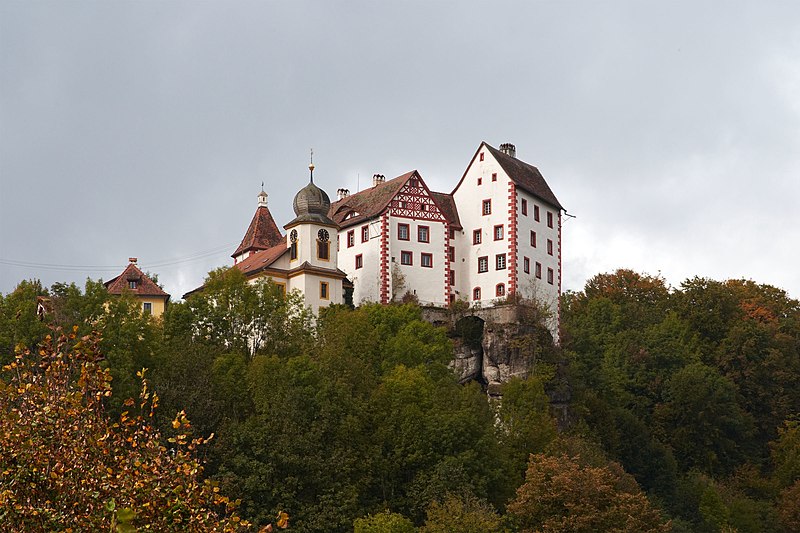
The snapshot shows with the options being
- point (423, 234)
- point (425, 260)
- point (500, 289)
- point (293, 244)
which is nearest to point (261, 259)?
point (293, 244)

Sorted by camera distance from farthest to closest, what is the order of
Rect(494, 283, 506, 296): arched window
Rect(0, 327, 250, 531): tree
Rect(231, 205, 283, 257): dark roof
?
1. Rect(231, 205, 283, 257): dark roof
2. Rect(494, 283, 506, 296): arched window
3. Rect(0, 327, 250, 531): tree

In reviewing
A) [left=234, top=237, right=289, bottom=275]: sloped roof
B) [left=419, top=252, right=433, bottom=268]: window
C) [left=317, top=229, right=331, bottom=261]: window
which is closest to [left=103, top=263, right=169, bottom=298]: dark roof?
[left=234, top=237, right=289, bottom=275]: sloped roof

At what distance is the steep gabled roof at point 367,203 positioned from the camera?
263 feet

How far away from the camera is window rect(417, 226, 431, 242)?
79.4 metres

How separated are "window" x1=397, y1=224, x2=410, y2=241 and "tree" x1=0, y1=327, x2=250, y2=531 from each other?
56.7 m

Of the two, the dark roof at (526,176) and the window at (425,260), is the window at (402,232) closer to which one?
the window at (425,260)

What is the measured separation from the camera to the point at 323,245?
78625 mm

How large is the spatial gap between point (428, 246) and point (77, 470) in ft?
192

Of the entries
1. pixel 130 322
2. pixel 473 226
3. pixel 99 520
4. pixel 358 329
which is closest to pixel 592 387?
pixel 473 226

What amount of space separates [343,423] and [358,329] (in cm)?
1143

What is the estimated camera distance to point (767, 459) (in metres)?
87.0

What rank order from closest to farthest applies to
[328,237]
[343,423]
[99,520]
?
[99,520], [343,423], [328,237]

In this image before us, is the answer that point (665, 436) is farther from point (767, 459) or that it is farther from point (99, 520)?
point (99, 520)

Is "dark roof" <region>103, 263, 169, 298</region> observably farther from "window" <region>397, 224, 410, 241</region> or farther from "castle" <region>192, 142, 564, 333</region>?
"window" <region>397, 224, 410, 241</region>
